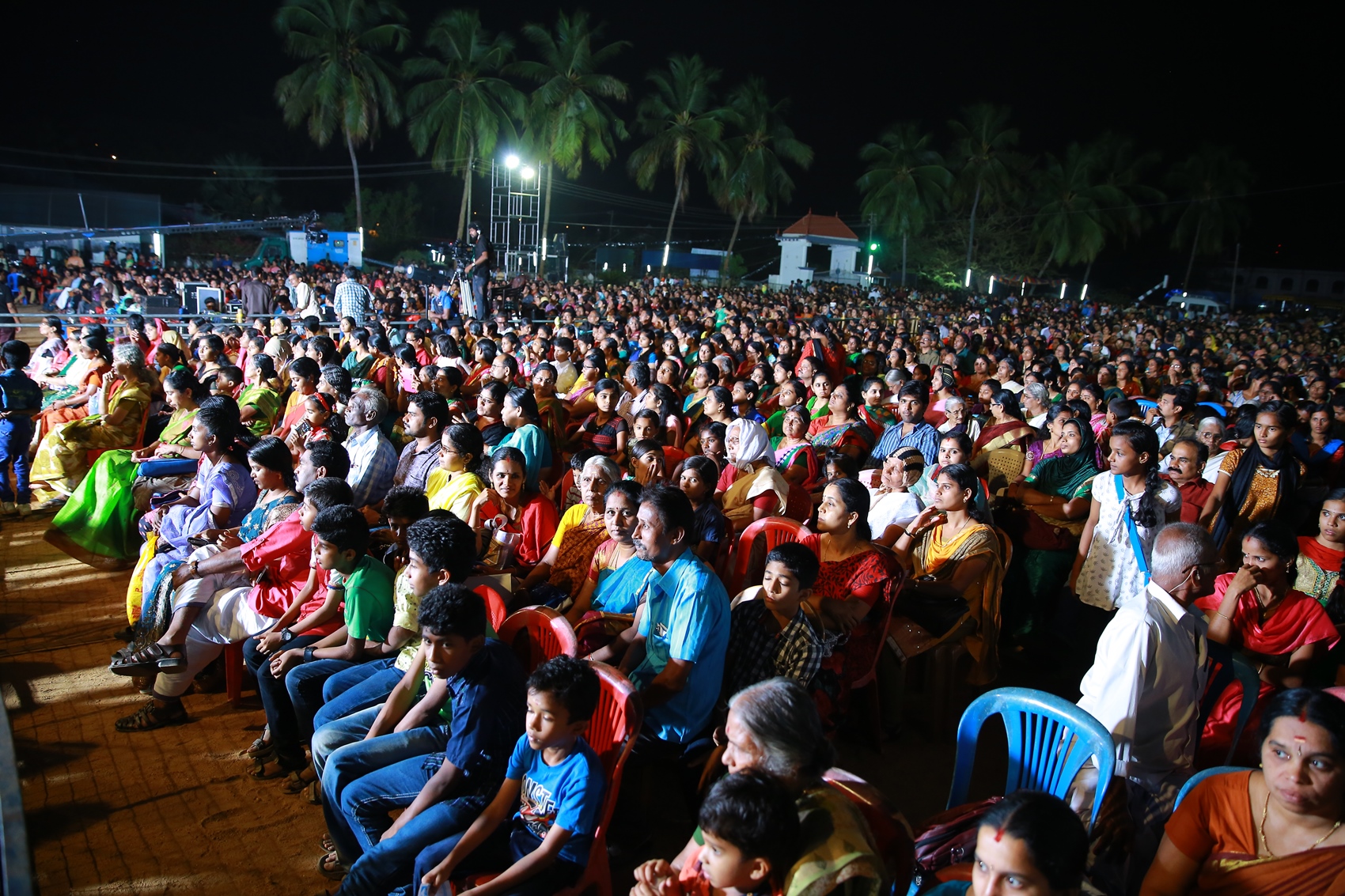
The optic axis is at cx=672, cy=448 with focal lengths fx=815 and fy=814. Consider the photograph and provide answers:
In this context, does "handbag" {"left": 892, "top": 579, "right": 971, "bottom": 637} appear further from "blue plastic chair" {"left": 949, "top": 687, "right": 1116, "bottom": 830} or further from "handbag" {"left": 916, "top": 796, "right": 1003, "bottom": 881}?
"handbag" {"left": 916, "top": 796, "right": 1003, "bottom": 881}

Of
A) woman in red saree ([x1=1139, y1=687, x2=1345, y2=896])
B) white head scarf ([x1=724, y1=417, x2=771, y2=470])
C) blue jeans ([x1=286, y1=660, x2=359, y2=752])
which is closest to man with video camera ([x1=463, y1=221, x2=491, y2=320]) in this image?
white head scarf ([x1=724, y1=417, x2=771, y2=470])

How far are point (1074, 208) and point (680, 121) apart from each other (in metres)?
22.2

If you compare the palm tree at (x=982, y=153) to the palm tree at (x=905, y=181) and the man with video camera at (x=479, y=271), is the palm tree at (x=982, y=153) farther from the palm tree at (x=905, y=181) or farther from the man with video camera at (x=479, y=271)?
the man with video camera at (x=479, y=271)

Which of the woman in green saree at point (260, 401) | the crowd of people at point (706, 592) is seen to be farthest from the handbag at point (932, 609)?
the woman in green saree at point (260, 401)

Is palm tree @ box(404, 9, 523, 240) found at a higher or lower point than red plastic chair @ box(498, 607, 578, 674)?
higher

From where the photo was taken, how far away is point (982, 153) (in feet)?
137

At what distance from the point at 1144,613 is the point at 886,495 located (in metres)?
2.04

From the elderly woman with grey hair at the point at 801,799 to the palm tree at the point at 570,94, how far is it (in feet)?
101

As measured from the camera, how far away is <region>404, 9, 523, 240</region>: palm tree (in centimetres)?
3000

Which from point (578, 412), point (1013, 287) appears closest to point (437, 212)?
point (1013, 287)

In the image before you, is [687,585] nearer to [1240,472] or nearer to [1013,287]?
[1240,472]

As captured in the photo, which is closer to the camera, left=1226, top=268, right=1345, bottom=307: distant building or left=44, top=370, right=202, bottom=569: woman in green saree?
left=44, top=370, right=202, bottom=569: woman in green saree

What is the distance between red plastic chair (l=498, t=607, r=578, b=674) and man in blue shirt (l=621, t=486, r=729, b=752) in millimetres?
293

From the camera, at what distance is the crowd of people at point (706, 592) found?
190 centimetres
